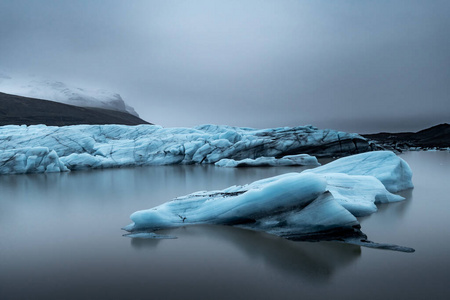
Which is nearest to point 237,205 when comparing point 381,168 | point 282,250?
point 282,250

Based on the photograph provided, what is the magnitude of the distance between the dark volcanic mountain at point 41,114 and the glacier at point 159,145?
2938 cm

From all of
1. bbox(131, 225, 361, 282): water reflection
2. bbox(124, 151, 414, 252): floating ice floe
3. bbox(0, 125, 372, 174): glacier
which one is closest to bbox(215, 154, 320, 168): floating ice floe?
bbox(0, 125, 372, 174): glacier

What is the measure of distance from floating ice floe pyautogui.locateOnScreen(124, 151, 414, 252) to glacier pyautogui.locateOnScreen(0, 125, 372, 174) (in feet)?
43.8

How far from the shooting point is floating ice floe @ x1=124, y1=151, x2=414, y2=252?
3.73 meters

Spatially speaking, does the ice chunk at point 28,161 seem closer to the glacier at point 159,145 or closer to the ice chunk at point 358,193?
the glacier at point 159,145

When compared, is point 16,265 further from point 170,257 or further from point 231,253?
point 231,253

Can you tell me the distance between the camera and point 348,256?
3178 mm

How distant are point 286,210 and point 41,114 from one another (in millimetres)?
56457

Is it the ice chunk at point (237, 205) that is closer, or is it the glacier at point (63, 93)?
the ice chunk at point (237, 205)

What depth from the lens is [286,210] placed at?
4.14 metres

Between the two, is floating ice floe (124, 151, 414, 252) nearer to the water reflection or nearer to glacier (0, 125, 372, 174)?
the water reflection

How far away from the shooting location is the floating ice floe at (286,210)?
3726mm

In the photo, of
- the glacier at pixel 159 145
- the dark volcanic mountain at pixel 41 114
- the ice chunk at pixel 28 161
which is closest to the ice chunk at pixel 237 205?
the ice chunk at pixel 28 161

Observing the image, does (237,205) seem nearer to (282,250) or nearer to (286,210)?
(286,210)
